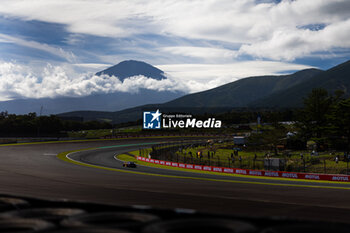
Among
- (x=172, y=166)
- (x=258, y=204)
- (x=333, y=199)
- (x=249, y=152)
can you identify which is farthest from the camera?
(x=249, y=152)

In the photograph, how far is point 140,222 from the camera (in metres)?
5.79

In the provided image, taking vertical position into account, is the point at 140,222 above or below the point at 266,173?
above

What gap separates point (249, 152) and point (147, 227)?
7179 centimetres

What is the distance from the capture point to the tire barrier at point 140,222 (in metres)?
5.21

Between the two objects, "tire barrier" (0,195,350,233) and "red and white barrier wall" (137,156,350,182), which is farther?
"red and white barrier wall" (137,156,350,182)

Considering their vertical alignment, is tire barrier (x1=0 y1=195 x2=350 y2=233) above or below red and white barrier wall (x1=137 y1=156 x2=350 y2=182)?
above

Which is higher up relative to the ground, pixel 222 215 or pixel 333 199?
pixel 222 215

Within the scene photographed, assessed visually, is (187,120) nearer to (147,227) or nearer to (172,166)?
(172,166)

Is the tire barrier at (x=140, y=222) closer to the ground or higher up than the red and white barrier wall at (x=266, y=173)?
higher up

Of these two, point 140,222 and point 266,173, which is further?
point 266,173

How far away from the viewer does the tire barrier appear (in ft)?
17.1

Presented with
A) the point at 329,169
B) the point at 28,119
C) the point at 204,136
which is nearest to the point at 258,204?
the point at 329,169

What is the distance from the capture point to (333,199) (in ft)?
72.8

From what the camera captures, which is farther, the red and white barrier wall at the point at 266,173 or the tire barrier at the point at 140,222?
the red and white barrier wall at the point at 266,173
